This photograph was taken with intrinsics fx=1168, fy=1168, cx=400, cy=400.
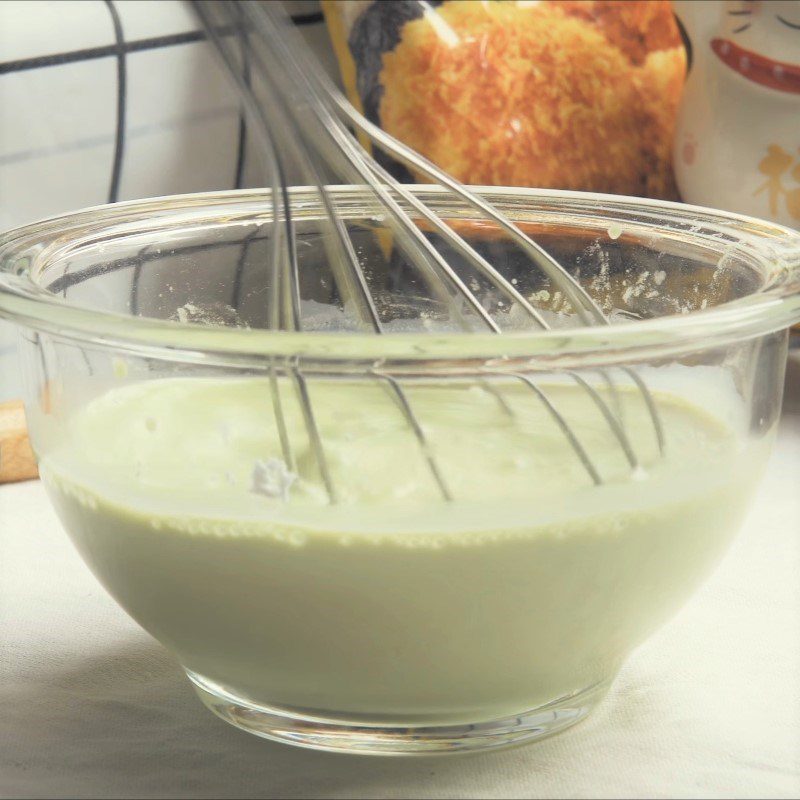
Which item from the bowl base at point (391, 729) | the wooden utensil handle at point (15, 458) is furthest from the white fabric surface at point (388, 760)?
the wooden utensil handle at point (15, 458)

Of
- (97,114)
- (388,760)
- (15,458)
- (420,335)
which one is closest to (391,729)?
(388,760)

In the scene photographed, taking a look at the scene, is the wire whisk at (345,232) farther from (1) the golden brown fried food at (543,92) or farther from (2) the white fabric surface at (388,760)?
(1) the golden brown fried food at (543,92)

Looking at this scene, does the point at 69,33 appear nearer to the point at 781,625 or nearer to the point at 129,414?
the point at 129,414

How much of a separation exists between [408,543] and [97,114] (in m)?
0.59

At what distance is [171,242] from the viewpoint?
462mm

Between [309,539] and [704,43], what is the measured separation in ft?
2.03

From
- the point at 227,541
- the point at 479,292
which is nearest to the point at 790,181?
the point at 479,292

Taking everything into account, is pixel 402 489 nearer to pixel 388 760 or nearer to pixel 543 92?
pixel 388 760

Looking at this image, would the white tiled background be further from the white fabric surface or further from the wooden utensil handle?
the white fabric surface

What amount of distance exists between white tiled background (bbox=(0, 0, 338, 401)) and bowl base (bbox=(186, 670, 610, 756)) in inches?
17.8

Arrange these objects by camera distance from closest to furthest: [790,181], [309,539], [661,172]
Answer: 1. [309,539]
2. [790,181]
3. [661,172]

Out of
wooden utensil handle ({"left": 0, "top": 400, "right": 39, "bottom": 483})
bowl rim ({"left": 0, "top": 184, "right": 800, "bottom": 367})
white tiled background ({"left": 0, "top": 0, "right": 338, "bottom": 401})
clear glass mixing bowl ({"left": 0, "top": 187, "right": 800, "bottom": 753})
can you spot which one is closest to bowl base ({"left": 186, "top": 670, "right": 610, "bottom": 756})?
clear glass mixing bowl ({"left": 0, "top": 187, "right": 800, "bottom": 753})

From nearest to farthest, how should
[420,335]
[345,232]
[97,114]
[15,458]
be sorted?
[420,335]
[345,232]
[15,458]
[97,114]

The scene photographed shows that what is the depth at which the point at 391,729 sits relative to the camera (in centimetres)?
35
